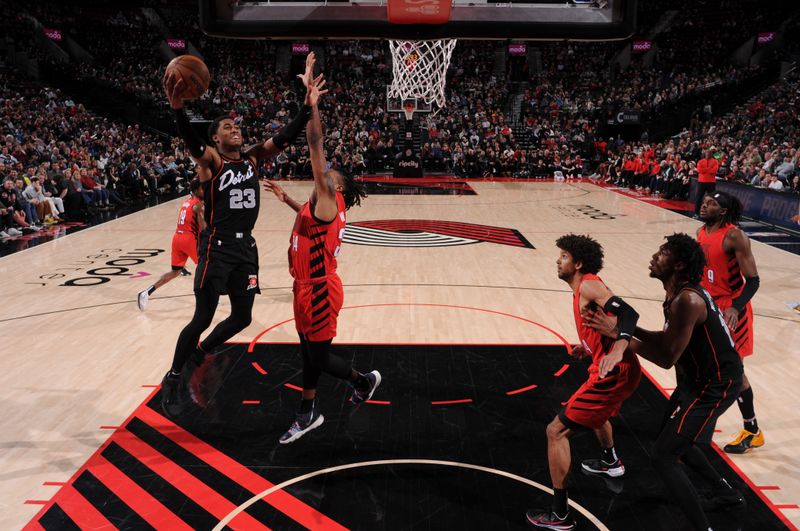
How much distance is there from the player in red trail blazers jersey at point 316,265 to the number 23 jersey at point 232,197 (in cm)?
52

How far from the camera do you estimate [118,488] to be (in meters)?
3.52

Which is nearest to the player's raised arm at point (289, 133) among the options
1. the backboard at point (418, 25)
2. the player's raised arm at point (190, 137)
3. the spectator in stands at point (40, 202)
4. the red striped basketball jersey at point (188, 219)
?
the player's raised arm at point (190, 137)

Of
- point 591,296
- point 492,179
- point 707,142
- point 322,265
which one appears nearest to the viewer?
point 591,296

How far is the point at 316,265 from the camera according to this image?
387 cm

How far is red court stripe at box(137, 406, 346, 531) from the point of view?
324 cm

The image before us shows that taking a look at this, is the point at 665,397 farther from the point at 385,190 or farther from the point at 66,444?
the point at 385,190

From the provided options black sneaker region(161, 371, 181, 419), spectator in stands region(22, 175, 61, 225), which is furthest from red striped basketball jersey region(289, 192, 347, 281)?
spectator in stands region(22, 175, 61, 225)

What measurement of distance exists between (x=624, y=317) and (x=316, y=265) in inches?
71.2

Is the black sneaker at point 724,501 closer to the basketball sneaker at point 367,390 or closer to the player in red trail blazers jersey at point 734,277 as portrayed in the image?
the player in red trail blazers jersey at point 734,277

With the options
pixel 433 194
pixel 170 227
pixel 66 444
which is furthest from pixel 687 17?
pixel 66 444

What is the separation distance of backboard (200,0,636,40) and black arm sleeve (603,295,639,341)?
182 inches

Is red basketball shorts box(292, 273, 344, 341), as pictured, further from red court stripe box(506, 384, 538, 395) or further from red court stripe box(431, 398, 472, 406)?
red court stripe box(506, 384, 538, 395)

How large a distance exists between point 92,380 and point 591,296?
12.8 ft

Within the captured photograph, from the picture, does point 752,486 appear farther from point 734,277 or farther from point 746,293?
point 734,277
